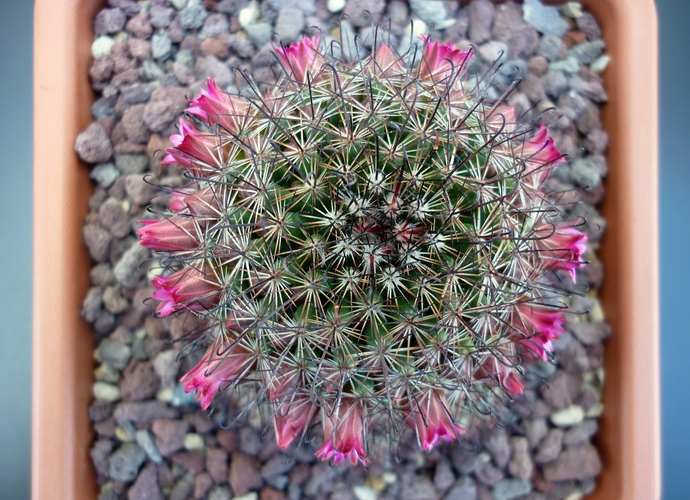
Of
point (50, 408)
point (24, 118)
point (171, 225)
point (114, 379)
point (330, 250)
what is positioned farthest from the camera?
point (24, 118)

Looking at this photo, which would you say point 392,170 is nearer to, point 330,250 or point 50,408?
point 330,250

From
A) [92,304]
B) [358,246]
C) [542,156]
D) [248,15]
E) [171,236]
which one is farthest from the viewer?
[248,15]

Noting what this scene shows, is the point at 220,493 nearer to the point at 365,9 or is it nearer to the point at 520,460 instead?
the point at 520,460

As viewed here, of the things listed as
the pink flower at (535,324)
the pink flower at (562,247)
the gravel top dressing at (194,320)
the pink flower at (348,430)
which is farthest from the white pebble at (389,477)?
the pink flower at (562,247)

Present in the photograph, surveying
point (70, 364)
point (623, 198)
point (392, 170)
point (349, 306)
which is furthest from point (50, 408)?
point (623, 198)

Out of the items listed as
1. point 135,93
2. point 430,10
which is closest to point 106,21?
point 135,93

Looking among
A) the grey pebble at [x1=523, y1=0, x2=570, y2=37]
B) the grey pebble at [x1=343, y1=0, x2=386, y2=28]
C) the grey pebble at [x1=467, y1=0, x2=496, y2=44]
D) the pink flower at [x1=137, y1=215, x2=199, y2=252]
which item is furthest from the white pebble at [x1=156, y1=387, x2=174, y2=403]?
the grey pebble at [x1=523, y1=0, x2=570, y2=37]

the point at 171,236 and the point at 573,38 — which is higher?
the point at 573,38
